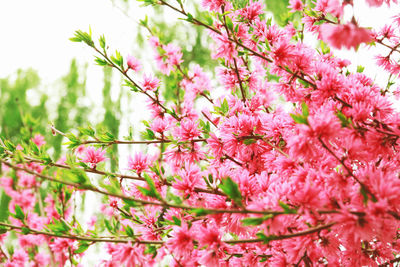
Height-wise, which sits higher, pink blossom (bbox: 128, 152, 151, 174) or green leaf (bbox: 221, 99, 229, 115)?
green leaf (bbox: 221, 99, 229, 115)

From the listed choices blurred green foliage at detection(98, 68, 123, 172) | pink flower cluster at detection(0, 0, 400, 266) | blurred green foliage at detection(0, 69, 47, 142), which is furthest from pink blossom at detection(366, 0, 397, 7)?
blurred green foliage at detection(0, 69, 47, 142)

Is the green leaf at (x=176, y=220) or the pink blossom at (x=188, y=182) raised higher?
the pink blossom at (x=188, y=182)

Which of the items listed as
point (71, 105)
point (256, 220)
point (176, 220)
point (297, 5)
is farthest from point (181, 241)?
point (71, 105)

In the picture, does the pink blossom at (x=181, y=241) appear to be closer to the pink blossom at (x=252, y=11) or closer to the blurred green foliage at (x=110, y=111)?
the pink blossom at (x=252, y=11)

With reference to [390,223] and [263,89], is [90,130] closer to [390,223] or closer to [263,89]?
[263,89]

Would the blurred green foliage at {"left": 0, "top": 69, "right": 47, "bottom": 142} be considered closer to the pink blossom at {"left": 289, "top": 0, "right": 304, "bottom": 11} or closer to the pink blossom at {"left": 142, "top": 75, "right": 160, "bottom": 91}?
the pink blossom at {"left": 142, "top": 75, "right": 160, "bottom": 91}

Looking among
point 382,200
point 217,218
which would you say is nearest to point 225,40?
point 217,218

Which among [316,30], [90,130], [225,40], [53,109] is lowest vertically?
[90,130]

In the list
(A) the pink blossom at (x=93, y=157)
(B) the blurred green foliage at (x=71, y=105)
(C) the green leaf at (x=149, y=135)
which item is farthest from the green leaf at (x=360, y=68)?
(B) the blurred green foliage at (x=71, y=105)

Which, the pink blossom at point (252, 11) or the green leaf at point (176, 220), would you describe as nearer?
the green leaf at point (176, 220)

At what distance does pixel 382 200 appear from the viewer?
832mm

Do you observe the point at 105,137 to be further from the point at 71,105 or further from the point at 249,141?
the point at 71,105

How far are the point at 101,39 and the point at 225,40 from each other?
2.58 ft

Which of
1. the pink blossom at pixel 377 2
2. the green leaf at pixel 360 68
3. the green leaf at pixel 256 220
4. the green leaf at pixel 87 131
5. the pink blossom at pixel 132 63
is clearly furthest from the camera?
the green leaf at pixel 360 68
